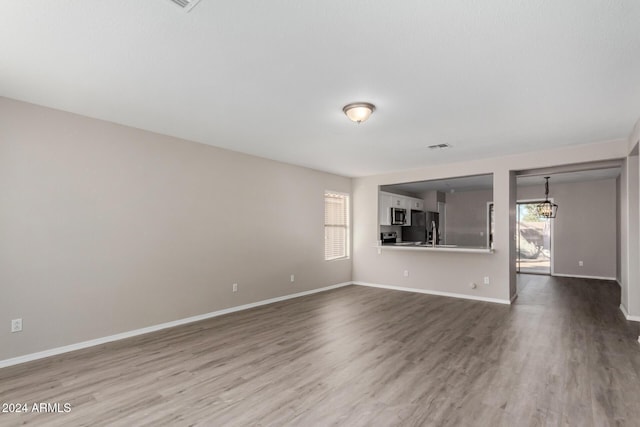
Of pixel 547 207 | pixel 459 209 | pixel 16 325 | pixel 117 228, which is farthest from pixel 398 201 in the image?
pixel 16 325

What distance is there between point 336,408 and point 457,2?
2.77m

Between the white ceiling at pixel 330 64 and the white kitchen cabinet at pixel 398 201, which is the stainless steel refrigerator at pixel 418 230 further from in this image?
the white ceiling at pixel 330 64

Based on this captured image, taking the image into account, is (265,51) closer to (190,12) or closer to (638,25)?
(190,12)

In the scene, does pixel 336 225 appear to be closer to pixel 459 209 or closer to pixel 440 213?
pixel 440 213

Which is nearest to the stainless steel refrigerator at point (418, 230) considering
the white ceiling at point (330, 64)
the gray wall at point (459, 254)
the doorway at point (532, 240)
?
the gray wall at point (459, 254)

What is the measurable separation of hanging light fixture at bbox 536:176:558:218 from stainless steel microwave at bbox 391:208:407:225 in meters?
3.64

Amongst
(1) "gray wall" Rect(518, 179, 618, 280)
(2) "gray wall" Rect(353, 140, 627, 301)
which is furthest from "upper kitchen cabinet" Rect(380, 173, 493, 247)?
(2) "gray wall" Rect(353, 140, 627, 301)

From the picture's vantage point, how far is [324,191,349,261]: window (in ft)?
23.2

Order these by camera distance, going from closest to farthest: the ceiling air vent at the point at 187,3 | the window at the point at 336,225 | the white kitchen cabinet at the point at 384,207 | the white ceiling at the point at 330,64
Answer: the ceiling air vent at the point at 187,3 < the white ceiling at the point at 330,64 < the window at the point at 336,225 < the white kitchen cabinet at the point at 384,207

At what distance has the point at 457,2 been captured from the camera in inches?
71.3

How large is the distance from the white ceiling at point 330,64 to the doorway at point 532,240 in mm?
5927

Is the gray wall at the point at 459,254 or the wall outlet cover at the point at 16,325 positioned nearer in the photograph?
the wall outlet cover at the point at 16,325

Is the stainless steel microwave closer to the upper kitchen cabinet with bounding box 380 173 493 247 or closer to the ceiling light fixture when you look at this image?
the upper kitchen cabinet with bounding box 380 173 493 247

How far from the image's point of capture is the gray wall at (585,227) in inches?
322
